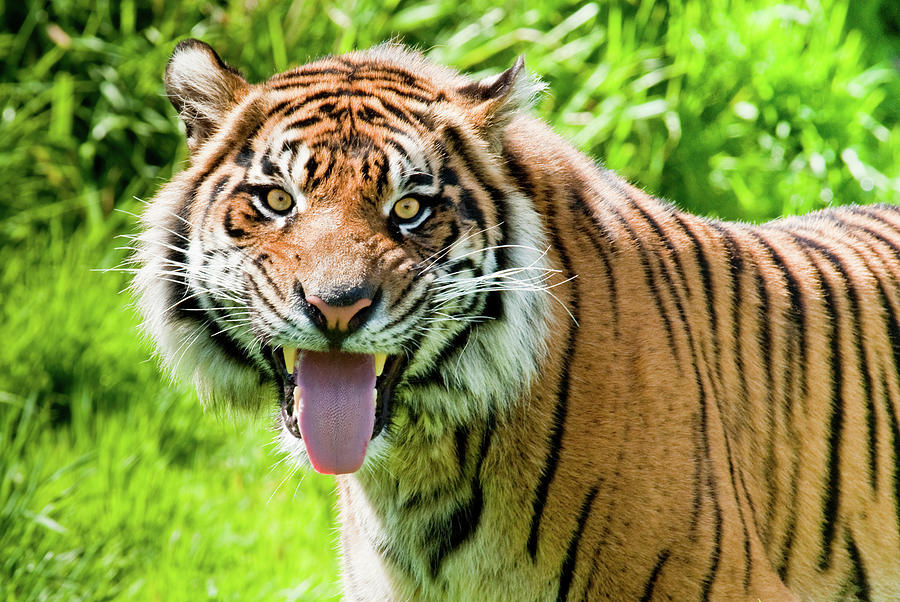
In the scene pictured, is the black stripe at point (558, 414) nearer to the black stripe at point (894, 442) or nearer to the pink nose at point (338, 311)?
the pink nose at point (338, 311)

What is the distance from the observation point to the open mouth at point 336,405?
7.77 ft

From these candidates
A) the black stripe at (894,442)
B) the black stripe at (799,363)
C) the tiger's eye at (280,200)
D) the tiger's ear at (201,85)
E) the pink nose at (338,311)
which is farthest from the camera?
the black stripe at (894,442)

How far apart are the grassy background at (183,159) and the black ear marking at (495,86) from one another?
1.56 m

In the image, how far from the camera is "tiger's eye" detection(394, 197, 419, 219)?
2416 mm

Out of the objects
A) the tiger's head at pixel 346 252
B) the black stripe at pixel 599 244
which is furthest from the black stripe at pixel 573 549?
the black stripe at pixel 599 244

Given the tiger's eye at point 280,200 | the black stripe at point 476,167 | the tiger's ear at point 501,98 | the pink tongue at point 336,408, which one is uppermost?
the tiger's ear at point 501,98

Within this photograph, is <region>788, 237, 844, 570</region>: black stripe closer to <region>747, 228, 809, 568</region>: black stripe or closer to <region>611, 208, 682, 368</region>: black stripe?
<region>747, 228, 809, 568</region>: black stripe

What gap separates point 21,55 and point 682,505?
4.85 m

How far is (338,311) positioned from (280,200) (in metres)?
0.36

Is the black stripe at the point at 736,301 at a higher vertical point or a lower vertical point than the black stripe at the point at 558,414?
higher

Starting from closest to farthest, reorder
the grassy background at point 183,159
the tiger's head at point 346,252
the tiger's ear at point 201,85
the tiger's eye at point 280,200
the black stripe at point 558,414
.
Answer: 1. the tiger's head at point 346,252
2. the tiger's eye at point 280,200
3. the black stripe at point 558,414
4. the tiger's ear at point 201,85
5. the grassy background at point 183,159

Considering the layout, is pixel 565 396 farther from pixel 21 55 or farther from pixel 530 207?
pixel 21 55

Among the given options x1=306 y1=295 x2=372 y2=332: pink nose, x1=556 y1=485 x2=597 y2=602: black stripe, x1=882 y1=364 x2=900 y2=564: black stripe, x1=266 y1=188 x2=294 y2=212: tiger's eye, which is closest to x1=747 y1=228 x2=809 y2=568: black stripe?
x1=882 y1=364 x2=900 y2=564: black stripe

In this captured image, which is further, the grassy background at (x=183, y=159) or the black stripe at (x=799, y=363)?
the grassy background at (x=183, y=159)
